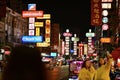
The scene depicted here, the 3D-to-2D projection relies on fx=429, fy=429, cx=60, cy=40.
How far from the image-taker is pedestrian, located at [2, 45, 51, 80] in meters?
3.09

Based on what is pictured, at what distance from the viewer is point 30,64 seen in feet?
10.3

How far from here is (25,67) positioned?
3.11 meters

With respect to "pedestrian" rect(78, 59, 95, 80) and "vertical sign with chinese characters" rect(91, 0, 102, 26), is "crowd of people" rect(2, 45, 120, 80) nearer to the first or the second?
"pedestrian" rect(78, 59, 95, 80)

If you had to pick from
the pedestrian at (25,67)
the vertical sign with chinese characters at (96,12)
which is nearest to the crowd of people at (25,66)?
the pedestrian at (25,67)

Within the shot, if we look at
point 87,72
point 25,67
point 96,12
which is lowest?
point 87,72

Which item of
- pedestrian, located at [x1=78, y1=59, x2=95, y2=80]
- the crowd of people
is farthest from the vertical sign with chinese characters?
the crowd of people

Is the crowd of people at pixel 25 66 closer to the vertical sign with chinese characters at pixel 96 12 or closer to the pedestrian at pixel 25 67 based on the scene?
the pedestrian at pixel 25 67

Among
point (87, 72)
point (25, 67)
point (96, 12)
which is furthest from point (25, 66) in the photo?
point (96, 12)

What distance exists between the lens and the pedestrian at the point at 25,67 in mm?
3092

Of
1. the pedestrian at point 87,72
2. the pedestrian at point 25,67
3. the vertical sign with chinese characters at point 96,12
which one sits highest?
the vertical sign with chinese characters at point 96,12

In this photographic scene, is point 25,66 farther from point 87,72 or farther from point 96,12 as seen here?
point 96,12

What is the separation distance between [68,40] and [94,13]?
147506mm

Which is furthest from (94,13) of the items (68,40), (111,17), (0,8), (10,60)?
(68,40)

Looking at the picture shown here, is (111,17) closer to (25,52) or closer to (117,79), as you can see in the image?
(117,79)
